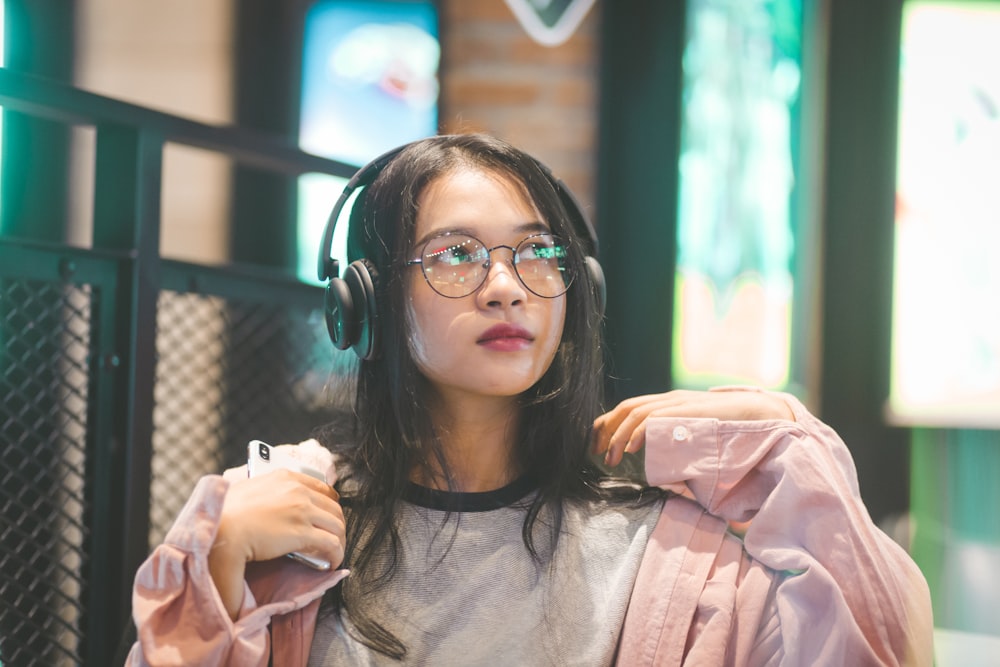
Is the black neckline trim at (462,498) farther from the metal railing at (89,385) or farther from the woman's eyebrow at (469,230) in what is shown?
the metal railing at (89,385)

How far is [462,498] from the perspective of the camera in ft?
3.92

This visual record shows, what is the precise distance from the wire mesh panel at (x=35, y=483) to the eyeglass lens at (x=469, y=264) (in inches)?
20.1

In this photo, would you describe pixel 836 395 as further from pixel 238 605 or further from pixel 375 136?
pixel 238 605

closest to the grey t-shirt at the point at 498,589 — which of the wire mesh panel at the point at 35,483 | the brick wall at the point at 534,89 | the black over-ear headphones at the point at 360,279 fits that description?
the black over-ear headphones at the point at 360,279

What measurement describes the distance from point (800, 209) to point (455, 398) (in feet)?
6.84

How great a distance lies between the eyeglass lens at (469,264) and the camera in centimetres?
114

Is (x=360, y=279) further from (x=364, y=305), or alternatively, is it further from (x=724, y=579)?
(x=724, y=579)

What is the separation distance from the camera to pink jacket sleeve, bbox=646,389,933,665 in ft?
3.39

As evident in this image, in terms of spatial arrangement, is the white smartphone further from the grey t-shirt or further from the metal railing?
the metal railing

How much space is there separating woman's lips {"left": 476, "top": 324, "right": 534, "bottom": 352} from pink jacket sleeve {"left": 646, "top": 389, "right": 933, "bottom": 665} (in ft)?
0.64

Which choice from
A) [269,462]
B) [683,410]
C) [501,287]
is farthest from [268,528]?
[683,410]

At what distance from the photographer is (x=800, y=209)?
3.00 m

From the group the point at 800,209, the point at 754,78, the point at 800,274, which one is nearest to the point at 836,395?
the point at 800,274

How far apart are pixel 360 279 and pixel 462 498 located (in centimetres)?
30
